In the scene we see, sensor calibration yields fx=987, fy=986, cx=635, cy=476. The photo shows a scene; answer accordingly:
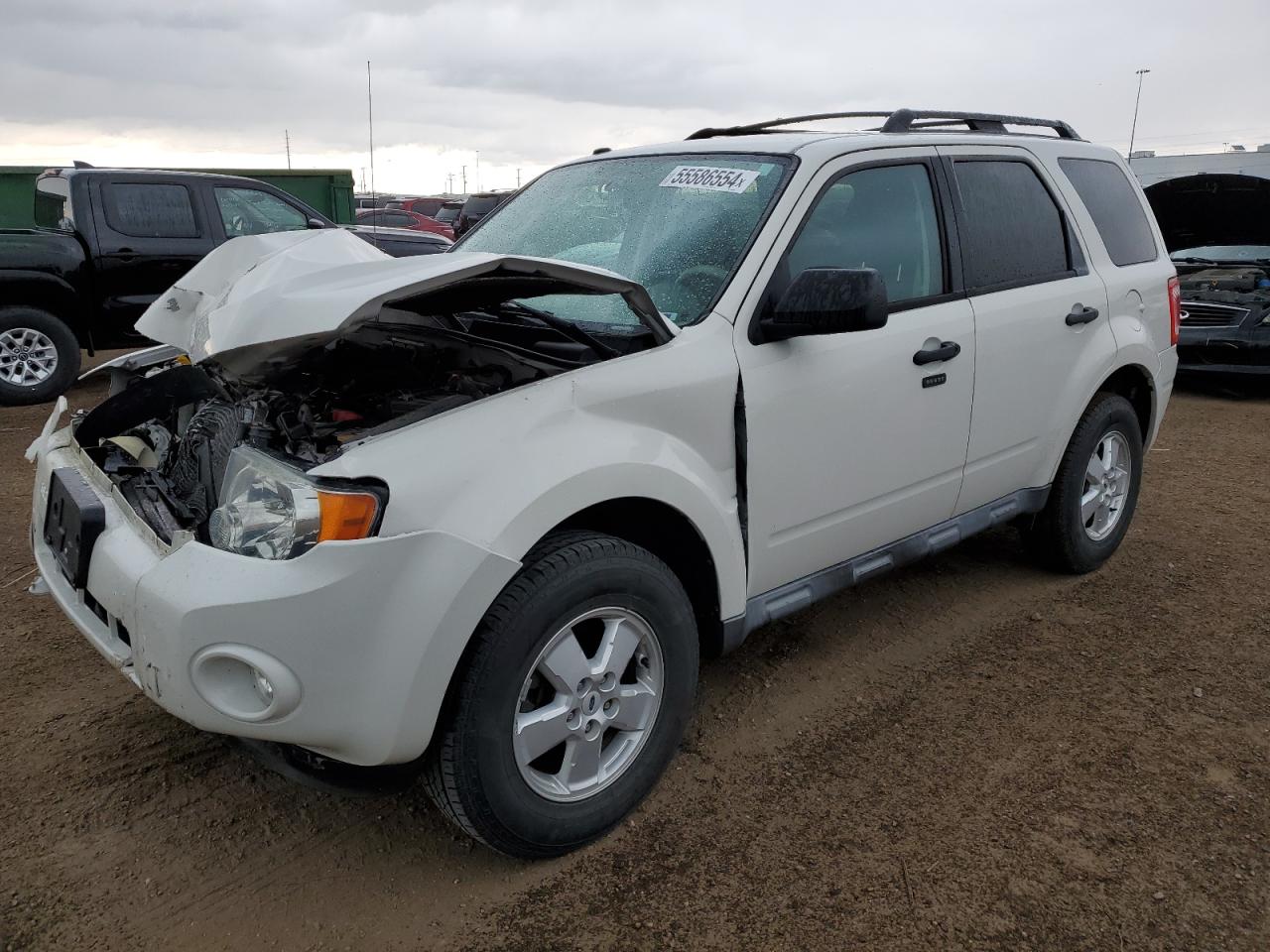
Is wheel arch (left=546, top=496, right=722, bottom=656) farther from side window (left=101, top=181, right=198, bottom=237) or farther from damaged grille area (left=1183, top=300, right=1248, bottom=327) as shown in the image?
damaged grille area (left=1183, top=300, right=1248, bottom=327)

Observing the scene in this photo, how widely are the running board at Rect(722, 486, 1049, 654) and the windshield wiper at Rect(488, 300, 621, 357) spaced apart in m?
0.86

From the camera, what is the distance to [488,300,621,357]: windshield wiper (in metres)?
2.69

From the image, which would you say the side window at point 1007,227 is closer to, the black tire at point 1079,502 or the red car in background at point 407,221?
the black tire at point 1079,502

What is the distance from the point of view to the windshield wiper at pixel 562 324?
2.69m

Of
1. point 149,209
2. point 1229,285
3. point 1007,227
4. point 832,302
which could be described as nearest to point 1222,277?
point 1229,285

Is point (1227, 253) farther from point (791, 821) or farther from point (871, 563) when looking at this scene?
point (791, 821)

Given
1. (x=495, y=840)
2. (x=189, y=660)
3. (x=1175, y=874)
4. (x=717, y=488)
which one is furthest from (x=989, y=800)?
(x=189, y=660)

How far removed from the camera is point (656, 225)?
10.4 feet

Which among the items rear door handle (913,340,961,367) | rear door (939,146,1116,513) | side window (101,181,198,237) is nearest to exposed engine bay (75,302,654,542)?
rear door handle (913,340,961,367)

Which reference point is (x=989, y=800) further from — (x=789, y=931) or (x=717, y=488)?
(x=717, y=488)

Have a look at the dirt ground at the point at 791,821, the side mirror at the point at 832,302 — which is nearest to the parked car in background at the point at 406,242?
the dirt ground at the point at 791,821

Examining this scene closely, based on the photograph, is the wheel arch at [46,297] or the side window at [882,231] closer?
the side window at [882,231]

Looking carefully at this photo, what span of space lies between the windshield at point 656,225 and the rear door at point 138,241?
568cm

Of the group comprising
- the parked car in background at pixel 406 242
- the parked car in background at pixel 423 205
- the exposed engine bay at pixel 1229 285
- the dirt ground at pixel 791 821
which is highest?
the parked car in background at pixel 423 205
